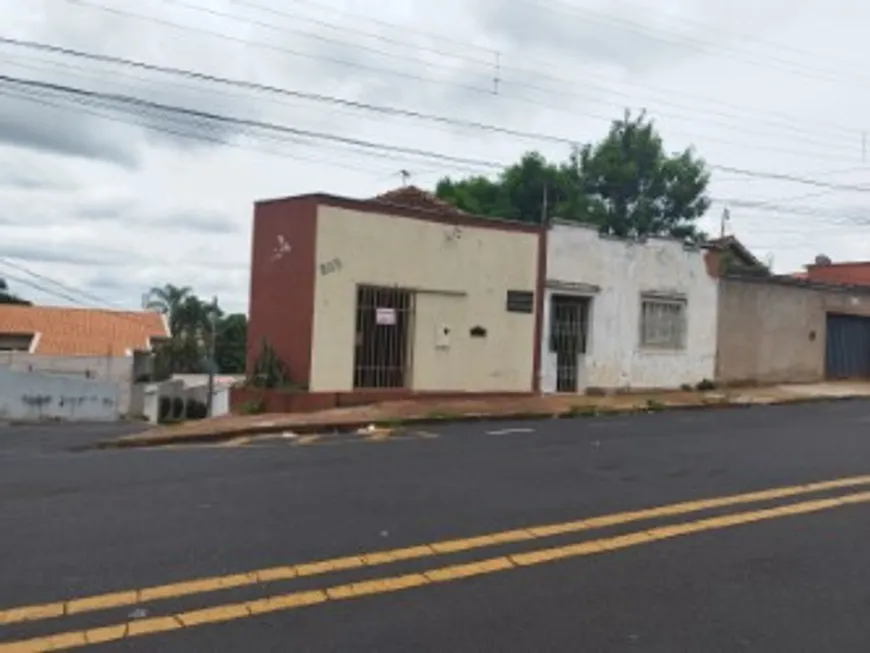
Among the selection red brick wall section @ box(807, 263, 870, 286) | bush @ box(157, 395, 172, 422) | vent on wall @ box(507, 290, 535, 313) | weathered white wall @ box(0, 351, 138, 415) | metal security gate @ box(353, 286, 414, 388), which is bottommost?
bush @ box(157, 395, 172, 422)

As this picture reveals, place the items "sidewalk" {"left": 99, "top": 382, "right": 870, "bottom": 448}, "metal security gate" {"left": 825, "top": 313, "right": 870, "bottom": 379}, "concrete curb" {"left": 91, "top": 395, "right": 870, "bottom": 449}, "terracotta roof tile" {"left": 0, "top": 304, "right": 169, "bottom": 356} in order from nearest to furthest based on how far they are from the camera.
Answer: "concrete curb" {"left": 91, "top": 395, "right": 870, "bottom": 449}, "sidewalk" {"left": 99, "top": 382, "right": 870, "bottom": 448}, "metal security gate" {"left": 825, "top": 313, "right": 870, "bottom": 379}, "terracotta roof tile" {"left": 0, "top": 304, "right": 169, "bottom": 356}

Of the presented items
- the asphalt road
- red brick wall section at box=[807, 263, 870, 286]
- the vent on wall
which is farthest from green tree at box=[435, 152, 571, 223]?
the asphalt road

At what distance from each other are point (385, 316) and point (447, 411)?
2.24m

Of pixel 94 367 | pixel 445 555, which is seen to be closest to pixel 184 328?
pixel 94 367

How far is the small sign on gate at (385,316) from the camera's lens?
57.0ft

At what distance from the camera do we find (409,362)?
17891mm

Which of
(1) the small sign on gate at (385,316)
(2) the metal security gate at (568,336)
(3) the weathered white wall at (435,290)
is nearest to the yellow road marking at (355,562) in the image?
(3) the weathered white wall at (435,290)

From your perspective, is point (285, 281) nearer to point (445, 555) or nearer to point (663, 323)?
point (663, 323)

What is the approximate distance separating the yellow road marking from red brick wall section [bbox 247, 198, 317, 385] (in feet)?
32.6

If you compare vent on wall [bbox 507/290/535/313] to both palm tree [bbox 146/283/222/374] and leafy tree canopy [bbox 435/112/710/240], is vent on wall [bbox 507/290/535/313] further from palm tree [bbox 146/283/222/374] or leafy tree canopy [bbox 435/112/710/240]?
palm tree [bbox 146/283/222/374]

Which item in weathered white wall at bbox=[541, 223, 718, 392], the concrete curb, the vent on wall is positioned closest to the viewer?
the concrete curb

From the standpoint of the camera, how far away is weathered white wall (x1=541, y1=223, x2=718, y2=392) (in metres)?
20.0

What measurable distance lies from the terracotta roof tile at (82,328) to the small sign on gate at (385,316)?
3126cm

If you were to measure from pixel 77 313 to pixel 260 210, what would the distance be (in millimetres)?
38403
